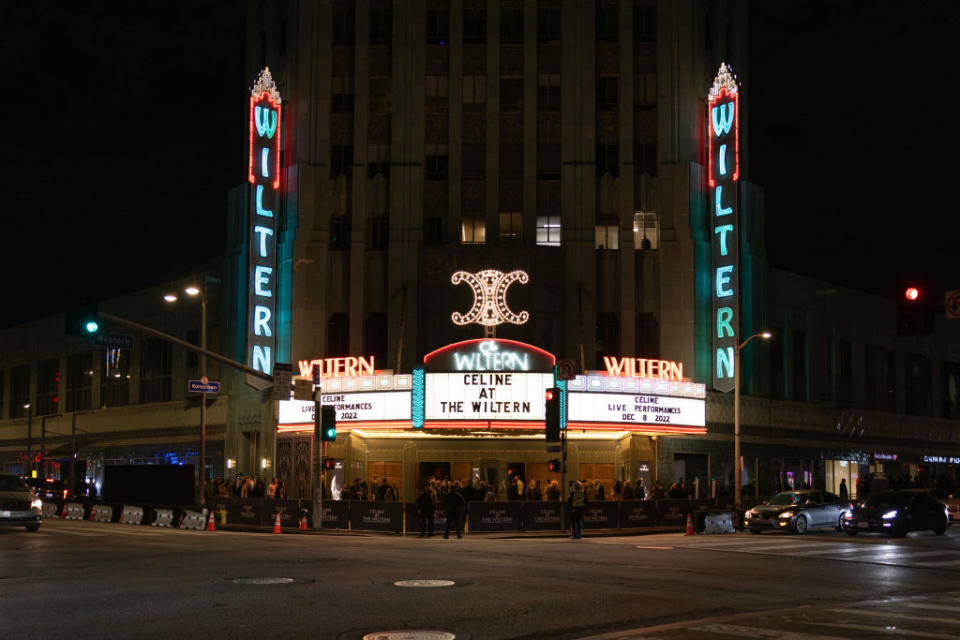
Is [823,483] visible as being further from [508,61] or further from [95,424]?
[95,424]

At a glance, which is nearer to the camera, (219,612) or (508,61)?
(219,612)

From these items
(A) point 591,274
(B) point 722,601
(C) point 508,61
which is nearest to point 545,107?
(C) point 508,61

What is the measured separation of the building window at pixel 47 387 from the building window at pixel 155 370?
1099 cm

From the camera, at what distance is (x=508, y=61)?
5091 cm

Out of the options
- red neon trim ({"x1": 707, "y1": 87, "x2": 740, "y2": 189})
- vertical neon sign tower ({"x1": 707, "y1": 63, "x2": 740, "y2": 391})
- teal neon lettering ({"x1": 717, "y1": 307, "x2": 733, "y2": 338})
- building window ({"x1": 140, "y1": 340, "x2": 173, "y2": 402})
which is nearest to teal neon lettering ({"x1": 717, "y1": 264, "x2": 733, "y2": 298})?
vertical neon sign tower ({"x1": 707, "y1": 63, "x2": 740, "y2": 391})

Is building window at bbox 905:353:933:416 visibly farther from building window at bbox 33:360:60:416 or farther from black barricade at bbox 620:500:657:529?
building window at bbox 33:360:60:416

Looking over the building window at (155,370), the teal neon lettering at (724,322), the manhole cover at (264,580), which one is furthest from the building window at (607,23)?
the manhole cover at (264,580)

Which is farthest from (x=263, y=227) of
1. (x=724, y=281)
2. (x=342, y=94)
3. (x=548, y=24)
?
(x=724, y=281)

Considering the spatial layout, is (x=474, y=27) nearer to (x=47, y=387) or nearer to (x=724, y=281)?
(x=724, y=281)

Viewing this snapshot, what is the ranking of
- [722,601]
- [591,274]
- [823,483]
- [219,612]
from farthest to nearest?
[823,483] → [591,274] → [722,601] → [219,612]

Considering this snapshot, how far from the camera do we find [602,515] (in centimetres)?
3719

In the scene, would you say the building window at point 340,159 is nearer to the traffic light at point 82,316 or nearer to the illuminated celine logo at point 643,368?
the illuminated celine logo at point 643,368

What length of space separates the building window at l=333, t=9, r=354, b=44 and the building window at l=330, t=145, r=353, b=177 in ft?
16.7

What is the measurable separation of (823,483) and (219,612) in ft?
152
